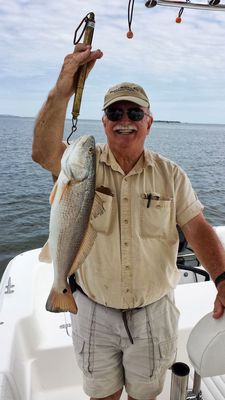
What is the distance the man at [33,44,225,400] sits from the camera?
7.93 ft

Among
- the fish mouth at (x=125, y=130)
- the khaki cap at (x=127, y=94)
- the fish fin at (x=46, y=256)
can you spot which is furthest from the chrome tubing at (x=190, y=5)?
the fish fin at (x=46, y=256)

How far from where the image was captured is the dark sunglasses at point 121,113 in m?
2.34

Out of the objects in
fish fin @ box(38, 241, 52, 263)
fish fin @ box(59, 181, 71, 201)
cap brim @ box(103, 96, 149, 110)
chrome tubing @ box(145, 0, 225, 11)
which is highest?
chrome tubing @ box(145, 0, 225, 11)

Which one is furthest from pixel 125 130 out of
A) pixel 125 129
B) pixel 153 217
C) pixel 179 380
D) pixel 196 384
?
pixel 196 384

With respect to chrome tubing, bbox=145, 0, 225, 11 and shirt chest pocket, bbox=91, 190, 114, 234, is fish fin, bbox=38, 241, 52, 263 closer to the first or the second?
shirt chest pocket, bbox=91, 190, 114, 234

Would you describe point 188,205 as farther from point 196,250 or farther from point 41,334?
point 41,334

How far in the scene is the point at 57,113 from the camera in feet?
6.75

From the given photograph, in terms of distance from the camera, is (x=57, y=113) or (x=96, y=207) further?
(x=96, y=207)

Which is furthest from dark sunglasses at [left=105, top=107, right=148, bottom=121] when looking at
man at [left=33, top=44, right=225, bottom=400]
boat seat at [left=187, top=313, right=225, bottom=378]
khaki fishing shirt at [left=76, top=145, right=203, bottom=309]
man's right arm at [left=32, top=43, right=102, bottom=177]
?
boat seat at [left=187, top=313, right=225, bottom=378]

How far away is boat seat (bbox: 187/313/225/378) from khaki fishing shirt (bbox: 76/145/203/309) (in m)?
0.39

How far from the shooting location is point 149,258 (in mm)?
2471

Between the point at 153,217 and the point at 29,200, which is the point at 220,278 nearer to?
the point at 153,217

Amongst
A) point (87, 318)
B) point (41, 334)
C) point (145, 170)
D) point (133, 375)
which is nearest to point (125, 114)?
point (145, 170)

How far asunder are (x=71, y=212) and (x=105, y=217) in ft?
1.60
